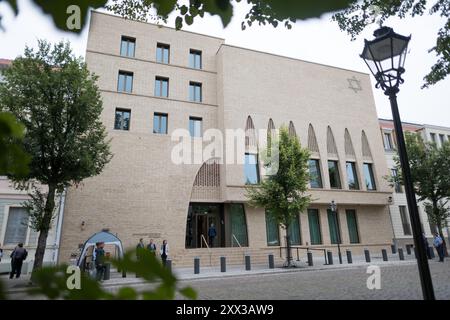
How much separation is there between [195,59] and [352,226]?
1902cm

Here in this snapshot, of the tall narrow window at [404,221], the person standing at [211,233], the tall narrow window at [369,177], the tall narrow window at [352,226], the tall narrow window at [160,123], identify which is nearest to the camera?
the person standing at [211,233]

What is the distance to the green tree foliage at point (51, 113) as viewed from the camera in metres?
11.7

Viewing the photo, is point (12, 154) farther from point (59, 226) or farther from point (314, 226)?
point (314, 226)

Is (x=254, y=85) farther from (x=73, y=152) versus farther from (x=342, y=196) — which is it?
(x=73, y=152)

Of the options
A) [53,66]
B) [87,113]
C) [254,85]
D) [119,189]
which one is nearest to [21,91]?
[53,66]

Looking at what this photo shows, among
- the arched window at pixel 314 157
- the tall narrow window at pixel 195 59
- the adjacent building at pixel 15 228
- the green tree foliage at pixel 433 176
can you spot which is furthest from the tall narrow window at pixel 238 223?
the green tree foliage at pixel 433 176

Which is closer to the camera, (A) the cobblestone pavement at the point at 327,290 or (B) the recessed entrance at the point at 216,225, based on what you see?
(A) the cobblestone pavement at the point at 327,290

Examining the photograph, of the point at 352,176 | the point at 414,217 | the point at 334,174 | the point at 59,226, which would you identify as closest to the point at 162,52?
the point at 59,226

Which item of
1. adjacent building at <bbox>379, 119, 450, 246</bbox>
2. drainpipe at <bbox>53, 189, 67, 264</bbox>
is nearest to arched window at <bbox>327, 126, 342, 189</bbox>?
adjacent building at <bbox>379, 119, 450, 246</bbox>

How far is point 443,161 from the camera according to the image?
21.0 meters

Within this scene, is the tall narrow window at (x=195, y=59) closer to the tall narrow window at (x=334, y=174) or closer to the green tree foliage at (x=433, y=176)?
the tall narrow window at (x=334, y=174)

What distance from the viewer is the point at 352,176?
86.0 feet

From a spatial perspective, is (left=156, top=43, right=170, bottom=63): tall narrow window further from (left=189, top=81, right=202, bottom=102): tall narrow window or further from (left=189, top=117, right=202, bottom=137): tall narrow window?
(left=189, top=117, right=202, bottom=137): tall narrow window

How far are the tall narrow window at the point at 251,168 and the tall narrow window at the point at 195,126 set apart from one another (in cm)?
402
